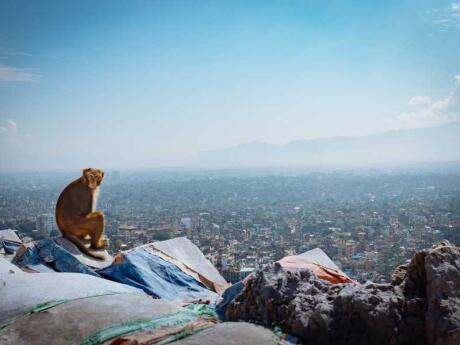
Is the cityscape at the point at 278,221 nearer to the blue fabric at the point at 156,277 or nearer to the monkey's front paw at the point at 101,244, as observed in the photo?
the blue fabric at the point at 156,277

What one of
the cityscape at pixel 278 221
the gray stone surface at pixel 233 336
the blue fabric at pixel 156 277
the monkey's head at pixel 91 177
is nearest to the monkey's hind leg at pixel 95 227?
the monkey's head at pixel 91 177

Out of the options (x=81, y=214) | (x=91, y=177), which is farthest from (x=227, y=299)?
(x=91, y=177)

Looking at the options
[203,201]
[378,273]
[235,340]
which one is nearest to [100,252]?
[235,340]

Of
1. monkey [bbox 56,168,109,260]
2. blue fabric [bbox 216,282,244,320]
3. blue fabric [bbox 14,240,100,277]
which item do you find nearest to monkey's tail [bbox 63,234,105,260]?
monkey [bbox 56,168,109,260]

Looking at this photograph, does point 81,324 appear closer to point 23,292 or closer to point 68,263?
point 23,292

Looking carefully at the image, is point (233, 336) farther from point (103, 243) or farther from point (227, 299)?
point (103, 243)
